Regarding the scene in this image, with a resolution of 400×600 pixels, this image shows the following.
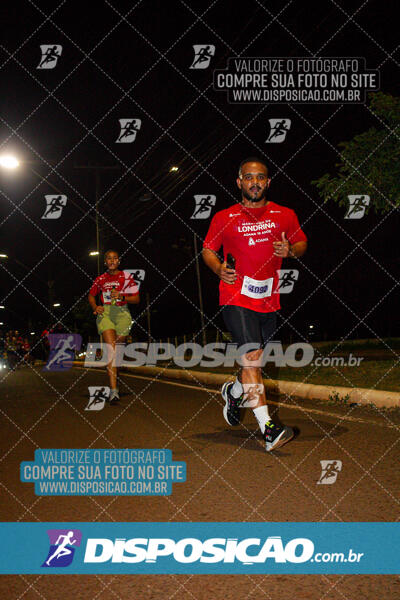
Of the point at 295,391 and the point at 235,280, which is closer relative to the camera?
the point at 235,280

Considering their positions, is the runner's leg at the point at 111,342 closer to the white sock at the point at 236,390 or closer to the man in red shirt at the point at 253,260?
the white sock at the point at 236,390

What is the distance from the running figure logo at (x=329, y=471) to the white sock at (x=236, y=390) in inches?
36.7

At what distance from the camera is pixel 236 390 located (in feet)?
18.2

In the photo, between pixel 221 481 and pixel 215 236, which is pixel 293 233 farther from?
pixel 221 481

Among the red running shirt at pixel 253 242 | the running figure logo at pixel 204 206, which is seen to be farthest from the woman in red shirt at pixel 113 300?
the running figure logo at pixel 204 206

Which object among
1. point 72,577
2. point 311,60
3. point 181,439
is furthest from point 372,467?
point 311,60

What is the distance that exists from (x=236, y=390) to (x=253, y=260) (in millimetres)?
1180

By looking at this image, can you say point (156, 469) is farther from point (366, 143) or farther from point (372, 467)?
point (366, 143)

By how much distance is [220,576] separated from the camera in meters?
2.96

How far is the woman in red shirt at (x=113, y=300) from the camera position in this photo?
8656 millimetres

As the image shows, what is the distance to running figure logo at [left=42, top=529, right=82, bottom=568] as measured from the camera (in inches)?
125

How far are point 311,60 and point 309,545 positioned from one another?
11190 mm

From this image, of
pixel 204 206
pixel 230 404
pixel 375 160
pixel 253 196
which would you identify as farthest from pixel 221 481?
pixel 204 206

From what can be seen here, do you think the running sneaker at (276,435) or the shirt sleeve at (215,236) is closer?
the running sneaker at (276,435)
